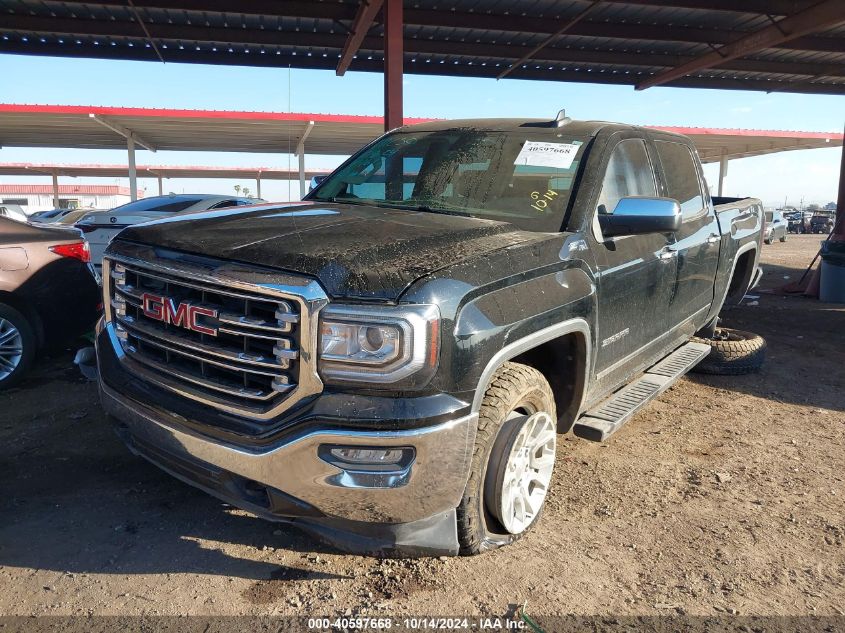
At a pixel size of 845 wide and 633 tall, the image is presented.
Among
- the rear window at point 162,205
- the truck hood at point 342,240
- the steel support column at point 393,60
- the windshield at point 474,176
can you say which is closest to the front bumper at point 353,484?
the truck hood at point 342,240

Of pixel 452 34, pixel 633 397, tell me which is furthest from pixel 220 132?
pixel 633 397

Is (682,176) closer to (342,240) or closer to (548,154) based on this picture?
(548,154)

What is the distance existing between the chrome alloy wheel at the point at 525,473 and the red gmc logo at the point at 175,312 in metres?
1.31

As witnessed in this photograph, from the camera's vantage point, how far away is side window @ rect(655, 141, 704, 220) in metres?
4.44

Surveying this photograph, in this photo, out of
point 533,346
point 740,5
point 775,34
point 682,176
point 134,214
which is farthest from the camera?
point 775,34

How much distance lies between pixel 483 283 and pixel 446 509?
34.0 inches

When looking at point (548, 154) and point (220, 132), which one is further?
point (220, 132)

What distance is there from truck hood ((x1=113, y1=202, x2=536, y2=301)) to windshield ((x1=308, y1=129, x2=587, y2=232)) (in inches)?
10.8

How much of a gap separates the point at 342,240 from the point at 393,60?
25.3 ft

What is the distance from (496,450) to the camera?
2604 mm

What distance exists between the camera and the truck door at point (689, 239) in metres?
4.31

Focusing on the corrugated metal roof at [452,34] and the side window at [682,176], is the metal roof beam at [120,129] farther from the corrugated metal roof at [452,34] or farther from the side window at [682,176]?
the side window at [682,176]

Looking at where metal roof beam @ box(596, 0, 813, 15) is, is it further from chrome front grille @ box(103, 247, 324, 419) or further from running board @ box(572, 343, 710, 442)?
chrome front grille @ box(103, 247, 324, 419)

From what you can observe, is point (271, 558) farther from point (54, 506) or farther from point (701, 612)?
point (701, 612)
